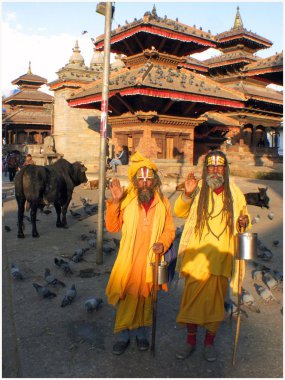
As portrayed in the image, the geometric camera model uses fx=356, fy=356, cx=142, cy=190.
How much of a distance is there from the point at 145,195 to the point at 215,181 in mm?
759

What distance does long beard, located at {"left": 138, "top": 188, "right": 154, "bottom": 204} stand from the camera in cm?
385

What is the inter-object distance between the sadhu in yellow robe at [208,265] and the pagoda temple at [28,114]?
40217 mm

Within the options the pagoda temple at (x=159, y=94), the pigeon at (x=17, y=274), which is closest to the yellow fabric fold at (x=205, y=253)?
the pigeon at (x=17, y=274)

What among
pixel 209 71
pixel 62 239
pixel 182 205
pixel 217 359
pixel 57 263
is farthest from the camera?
pixel 209 71

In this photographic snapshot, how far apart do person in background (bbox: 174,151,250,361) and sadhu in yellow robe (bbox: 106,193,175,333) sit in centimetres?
32

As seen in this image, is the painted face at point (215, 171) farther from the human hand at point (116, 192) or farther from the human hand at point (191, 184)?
the human hand at point (116, 192)

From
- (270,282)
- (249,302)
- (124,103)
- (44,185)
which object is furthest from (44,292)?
(124,103)

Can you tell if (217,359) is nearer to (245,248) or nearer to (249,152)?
(245,248)

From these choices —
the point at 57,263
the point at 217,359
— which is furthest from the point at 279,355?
the point at 57,263

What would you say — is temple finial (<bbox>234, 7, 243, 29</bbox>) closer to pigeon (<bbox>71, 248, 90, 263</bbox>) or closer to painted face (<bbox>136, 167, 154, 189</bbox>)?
pigeon (<bbox>71, 248, 90, 263</bbox>)

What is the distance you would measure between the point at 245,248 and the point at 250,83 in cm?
3098

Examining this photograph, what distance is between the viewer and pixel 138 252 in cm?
385

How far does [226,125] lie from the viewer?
26469 mm

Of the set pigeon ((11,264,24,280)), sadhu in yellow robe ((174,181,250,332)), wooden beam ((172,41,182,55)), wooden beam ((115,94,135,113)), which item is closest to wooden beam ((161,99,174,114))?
wooden beam ((115,94,135,113))
